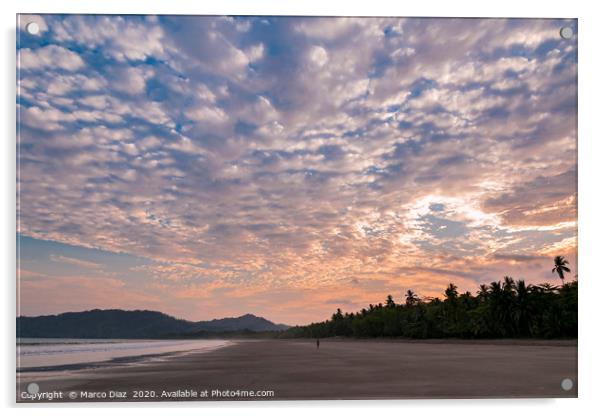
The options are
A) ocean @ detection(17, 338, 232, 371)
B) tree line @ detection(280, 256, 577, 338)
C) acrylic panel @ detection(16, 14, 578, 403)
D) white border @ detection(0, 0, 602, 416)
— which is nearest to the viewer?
white border @ detection(0, 0, 602, 416)

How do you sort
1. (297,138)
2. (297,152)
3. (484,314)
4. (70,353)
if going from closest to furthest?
(297,138), (297,152), (70,353), (484,314)

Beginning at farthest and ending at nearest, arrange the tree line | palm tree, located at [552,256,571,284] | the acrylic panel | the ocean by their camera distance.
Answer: the ocean < the tree line < palm tree, located at [552,256,571,284] < the acrylic panel

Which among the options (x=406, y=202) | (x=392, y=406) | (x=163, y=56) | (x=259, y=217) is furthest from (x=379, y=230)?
(x=163, y=56)

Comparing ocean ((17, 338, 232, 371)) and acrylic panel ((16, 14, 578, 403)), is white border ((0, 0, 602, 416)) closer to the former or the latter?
acrylic panel ((16, 14, 578, 403))

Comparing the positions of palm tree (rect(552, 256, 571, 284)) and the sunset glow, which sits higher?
the sunset glow

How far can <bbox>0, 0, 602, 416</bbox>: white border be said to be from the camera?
10.2 meters

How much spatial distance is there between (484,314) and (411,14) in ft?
139

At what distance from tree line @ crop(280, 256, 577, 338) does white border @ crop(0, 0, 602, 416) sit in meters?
0.83

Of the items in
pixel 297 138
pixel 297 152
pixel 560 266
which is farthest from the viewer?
pixel 297 152

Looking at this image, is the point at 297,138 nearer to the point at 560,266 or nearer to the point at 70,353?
the point at 560,266

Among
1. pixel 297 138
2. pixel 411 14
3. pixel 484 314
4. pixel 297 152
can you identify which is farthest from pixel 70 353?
pixel 411 14

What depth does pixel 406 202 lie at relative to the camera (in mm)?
12672

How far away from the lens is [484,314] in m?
47.4

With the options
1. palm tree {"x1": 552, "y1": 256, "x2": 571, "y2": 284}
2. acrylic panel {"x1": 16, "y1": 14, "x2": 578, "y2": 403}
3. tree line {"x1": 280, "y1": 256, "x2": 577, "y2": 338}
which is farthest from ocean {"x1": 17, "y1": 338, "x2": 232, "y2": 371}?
tree line {"x1": 280, "y1": 256, "x2": 577, "y2": 338}
